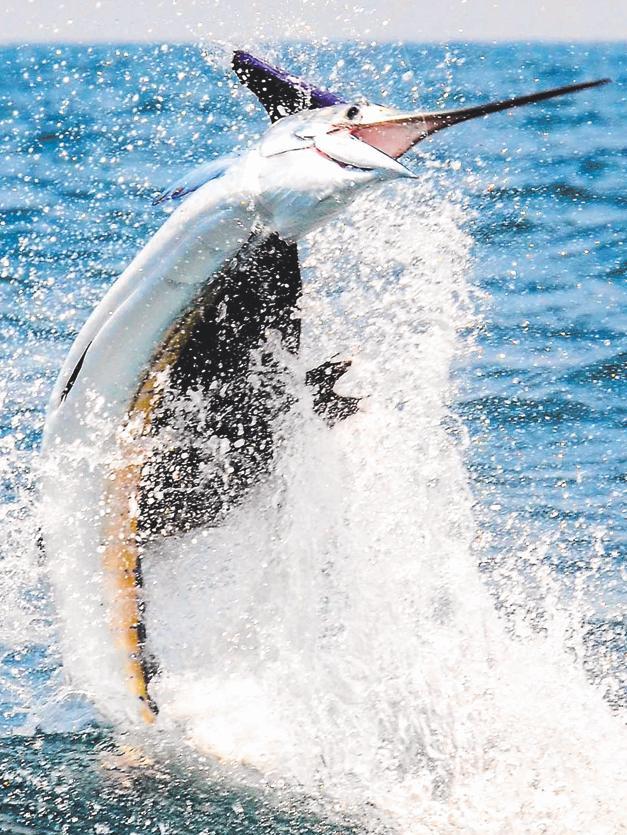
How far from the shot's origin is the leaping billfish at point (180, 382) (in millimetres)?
3752

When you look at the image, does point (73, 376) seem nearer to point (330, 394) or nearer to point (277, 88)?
point (330, 394)

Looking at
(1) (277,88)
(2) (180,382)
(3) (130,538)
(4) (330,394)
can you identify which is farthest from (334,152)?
(3) (130,538)

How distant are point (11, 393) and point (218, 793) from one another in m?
4.04

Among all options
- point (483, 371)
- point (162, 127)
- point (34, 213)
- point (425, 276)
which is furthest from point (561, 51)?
point (425, 276)

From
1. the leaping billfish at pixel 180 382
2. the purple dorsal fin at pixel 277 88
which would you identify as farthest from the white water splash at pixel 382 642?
the purple dorsal fin at pixel 277 88

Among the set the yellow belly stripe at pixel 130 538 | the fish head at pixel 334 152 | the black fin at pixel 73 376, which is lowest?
the yellow belly stripe at pixel 130 538

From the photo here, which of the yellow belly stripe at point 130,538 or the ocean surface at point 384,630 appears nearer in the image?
the yellow belly stripe at point 130,538

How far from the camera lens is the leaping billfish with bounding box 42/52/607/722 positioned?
3.75m

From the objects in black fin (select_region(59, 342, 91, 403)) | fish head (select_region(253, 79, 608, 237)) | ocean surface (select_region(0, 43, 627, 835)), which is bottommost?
ocean surface (select_region(0, 43, 627, 835))

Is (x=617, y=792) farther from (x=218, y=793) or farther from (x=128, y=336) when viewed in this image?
(x=128, y=336)

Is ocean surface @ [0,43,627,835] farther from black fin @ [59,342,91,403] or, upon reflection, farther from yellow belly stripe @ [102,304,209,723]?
black fin @ [59,342,91,403]

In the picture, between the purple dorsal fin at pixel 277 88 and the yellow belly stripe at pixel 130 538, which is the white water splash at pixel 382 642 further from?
the purple dorsal fin at pixel 277 88

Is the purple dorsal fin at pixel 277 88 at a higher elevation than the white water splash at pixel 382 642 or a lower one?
higher

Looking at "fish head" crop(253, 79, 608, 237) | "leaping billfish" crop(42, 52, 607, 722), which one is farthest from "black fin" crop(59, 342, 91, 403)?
"fish head" crop(253, 79, 608, 237)
